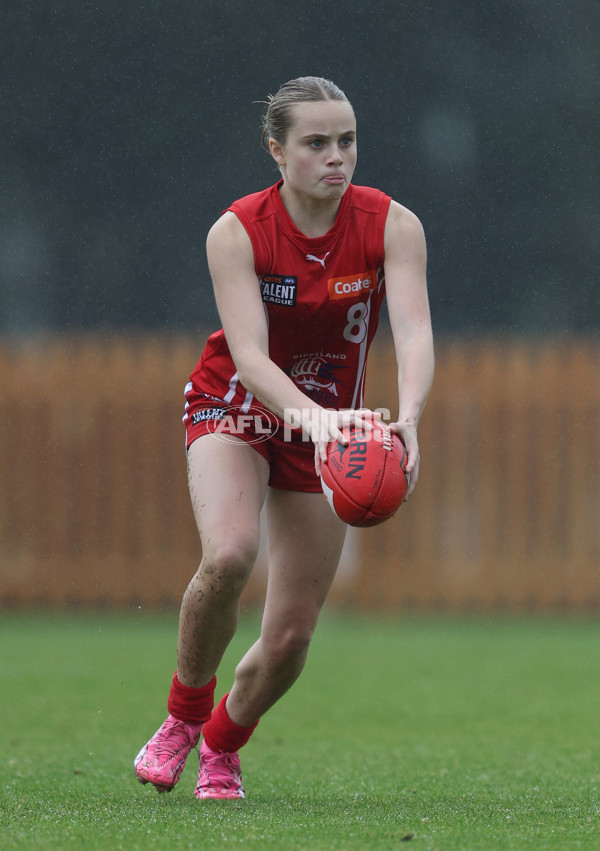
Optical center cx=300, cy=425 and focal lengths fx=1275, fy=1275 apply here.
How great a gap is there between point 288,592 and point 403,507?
6806 mm

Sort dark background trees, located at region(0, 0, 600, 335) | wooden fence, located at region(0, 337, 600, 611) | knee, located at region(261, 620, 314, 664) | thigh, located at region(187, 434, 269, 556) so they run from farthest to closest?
1. dark background trees, located at region(0, 0, 600, 335)
2. wooden fence, located at region(0, 337, 600, 611)
3. knee, located at region(261, 620, 314, 664)
4. thigh, located at region(187, 434, 269, 556)

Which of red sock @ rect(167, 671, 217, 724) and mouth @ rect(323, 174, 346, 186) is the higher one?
mouth @ rect(323, 174, 346, 186)

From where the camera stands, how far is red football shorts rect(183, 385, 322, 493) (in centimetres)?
407

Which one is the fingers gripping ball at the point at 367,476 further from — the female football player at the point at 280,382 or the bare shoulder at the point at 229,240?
the bare shoulder at the point at 229,240

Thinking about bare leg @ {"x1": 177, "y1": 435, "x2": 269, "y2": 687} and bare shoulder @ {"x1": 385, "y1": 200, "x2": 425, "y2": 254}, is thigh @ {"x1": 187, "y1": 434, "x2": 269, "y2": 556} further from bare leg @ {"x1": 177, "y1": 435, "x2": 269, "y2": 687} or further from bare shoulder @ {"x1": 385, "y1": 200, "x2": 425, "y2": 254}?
bare shoulder @ {"x1": 385, "y1": 200, "x2": 425, "y2": 254}

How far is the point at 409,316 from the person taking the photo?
3887 mm

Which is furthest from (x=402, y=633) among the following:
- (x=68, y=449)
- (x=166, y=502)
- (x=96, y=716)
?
(x=96, y=716)

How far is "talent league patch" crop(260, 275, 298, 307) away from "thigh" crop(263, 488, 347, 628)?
2.11 ft

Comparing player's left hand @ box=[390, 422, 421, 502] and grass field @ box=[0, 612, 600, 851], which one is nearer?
grass field @ box=[0, 612, 600, 851]

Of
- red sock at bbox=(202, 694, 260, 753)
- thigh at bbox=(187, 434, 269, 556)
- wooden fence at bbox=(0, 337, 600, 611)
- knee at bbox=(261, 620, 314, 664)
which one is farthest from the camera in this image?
wooden fence at bbox=(0, 337, 600, 611)

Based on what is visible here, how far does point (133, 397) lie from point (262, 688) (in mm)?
7106

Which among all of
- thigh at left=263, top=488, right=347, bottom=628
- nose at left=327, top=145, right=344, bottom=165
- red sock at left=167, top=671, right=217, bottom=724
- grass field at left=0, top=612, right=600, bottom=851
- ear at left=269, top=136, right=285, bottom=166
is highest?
ear at left=269, top=136, right=285, bottom=166

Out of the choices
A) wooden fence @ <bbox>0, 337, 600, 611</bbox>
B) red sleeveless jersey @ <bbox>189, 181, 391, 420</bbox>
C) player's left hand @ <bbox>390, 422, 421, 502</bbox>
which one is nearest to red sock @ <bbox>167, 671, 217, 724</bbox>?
red sleeveless jersey @ <bbox>189, 181, 391, 420</bbox>

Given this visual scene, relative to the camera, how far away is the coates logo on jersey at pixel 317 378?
4.14 m
